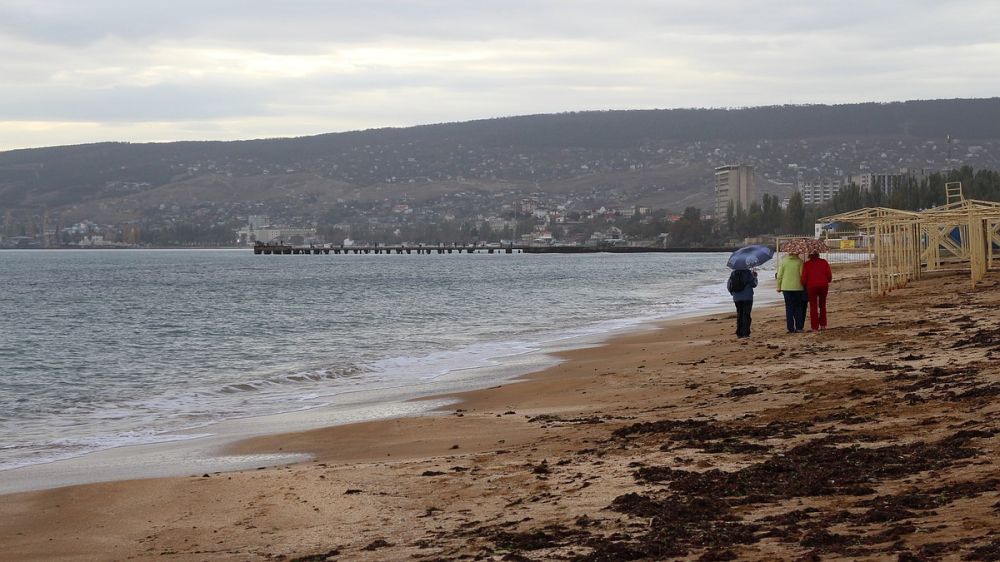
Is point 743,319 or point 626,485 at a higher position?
point 743,319

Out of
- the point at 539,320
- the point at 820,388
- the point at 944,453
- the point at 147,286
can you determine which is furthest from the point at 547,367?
the point at 147,286

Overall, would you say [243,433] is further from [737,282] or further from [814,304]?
[814,304]

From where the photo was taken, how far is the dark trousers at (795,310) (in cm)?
1909

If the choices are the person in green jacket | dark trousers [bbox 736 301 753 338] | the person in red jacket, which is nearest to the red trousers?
the person in red jacket

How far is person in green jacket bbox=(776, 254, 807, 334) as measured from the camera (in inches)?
734

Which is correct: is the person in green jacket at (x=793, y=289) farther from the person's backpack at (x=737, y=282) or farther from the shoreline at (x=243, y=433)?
the shoreline at (x=243, y=433)

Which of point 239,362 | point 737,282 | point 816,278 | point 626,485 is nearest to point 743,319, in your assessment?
point 737,282

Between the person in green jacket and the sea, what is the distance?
414cm

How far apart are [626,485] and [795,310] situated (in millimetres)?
11839

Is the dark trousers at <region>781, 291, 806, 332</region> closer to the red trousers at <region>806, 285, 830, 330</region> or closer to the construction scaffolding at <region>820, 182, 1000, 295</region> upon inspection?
the red trousers at <region>806, 285, 830, 330</region>

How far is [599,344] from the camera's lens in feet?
76.5

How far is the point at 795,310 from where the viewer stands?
19188 millimetres

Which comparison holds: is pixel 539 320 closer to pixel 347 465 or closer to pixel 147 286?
pixel 347 465

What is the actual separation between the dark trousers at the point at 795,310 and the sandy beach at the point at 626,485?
15.6ft
